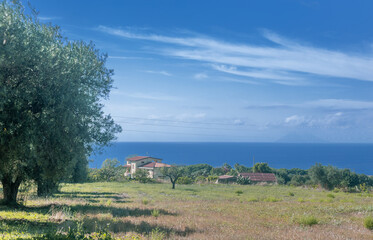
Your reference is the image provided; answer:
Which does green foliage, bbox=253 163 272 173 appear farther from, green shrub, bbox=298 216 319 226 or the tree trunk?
the tree trunk

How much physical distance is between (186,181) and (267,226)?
59.2 meters

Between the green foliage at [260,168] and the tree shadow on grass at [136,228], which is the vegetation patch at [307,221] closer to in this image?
the tree shadow on grass at [136,228]

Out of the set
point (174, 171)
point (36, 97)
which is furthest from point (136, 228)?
point (174, 171)

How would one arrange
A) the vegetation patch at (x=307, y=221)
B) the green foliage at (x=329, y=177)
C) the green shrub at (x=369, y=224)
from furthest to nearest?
the green foliage at (x=329, y=177), the vegetation patch at (x=307, y=221), the green shrub at (x=369, y=224)

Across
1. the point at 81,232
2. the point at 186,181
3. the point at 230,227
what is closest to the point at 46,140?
the point at 81,232

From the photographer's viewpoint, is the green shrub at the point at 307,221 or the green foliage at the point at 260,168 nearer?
the green shrub at the point at 307,221

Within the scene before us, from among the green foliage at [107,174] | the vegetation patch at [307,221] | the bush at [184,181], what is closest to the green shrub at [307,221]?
the vegetation patch at [307,221]

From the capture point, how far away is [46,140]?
1460cm

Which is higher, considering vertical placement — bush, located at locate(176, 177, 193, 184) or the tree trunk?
the tree trunk

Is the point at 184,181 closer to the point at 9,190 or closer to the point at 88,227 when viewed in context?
the point at 9,190

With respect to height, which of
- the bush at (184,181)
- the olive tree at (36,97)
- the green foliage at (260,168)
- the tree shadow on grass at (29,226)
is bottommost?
the bush at (184,181)

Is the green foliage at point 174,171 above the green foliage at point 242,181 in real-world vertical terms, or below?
above

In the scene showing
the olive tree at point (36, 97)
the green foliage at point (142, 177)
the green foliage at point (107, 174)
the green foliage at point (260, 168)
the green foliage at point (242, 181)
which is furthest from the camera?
the green foliage at point (260, 168)

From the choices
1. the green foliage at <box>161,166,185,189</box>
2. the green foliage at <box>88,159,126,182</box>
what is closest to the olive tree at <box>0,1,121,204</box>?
the green foliage at <box>161,166,185,189</box>
